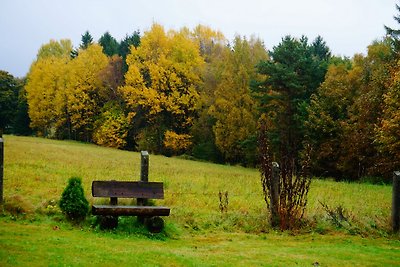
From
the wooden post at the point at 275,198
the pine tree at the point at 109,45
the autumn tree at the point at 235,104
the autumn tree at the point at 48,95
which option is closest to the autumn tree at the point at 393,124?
the wooden post at the point at 275,198

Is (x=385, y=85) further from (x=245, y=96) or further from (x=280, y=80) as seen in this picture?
(x=245, y=96)

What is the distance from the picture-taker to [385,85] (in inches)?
1122

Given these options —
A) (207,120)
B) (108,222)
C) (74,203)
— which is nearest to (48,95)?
(207,120)

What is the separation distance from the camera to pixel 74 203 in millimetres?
10516

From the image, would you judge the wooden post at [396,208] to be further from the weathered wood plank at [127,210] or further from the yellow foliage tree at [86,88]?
the yellow foliage tree at [86,88]

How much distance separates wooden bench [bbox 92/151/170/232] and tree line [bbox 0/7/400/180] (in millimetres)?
13723

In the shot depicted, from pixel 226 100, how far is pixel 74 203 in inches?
1308

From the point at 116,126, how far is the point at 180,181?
124ft

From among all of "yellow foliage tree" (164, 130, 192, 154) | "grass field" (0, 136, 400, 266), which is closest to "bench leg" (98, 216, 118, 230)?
"grass field" (0, 136, 400, 266)

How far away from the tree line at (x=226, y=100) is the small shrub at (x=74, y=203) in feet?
49.0

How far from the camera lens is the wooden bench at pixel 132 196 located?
402 inches

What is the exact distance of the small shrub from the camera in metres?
10.5

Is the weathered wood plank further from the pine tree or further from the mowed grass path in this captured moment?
the pine tree

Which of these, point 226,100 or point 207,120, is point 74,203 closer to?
point 226,100
